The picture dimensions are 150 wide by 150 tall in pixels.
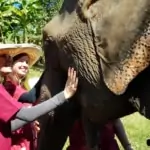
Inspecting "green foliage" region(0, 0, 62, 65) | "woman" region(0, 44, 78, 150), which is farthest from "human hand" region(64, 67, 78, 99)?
"green foliage" region(0, 0, 62, 65)

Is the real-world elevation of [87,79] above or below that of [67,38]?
below

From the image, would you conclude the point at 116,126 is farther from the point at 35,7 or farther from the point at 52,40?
the point at 35,7

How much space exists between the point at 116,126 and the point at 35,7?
282 inches

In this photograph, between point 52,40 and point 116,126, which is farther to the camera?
point 116,126

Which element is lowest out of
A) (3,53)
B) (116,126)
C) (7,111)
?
(116,126)

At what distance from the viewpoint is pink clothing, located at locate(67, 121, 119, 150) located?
325cm

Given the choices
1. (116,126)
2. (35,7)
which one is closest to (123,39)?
(116,126)

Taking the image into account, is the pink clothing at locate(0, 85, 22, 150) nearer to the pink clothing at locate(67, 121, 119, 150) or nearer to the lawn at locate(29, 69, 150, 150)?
the pink clothing at locate(67, 121, 119, 150)

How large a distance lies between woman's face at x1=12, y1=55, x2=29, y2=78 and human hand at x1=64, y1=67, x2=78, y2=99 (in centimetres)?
55

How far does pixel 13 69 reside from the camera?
312cm

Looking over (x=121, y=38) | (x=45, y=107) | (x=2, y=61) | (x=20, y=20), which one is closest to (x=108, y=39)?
(x=121, y=38)

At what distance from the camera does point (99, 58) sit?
8.09ft

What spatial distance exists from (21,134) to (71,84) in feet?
1.87

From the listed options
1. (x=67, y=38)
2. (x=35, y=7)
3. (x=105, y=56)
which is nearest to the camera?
(x=105, y=56)
